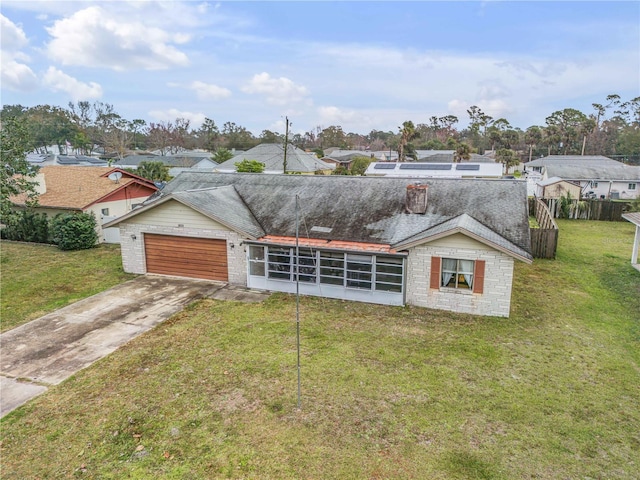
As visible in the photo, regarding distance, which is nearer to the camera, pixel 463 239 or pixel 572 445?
pixel 572 445

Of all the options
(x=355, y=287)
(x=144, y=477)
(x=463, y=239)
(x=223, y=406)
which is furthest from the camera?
(x=355, y=287)

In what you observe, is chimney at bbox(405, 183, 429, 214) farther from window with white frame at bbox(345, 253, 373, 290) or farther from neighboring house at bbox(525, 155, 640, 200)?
neighboring house at bbox(525, 155, 640, 200)

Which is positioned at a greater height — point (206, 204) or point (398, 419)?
point (206, 204)

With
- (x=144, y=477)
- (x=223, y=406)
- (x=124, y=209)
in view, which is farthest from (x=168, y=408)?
(x=124, y=209)

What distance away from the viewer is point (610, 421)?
7.74m

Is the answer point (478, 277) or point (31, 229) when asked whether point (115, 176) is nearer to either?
point (31, 229)

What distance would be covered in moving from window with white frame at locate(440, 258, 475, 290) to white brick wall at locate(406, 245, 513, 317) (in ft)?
0.61

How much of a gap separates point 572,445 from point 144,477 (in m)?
7.40

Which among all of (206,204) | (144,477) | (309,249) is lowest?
(144,477)

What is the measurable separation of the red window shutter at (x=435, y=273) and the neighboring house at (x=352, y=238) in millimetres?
32

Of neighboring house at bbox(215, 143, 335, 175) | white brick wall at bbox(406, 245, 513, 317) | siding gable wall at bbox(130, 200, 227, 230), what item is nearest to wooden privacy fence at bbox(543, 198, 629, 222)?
white brick wall at bbox(406, 245, 513, 317)

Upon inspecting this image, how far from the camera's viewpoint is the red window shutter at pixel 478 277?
12492 millimetres

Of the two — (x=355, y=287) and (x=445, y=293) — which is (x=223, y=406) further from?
(x=445, y=293)

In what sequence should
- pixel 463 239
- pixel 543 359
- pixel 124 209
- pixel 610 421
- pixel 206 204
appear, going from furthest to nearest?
pixel 124 209
pixel 206 204
pixel 463 239
pixel 543 359
pixel 610 421
